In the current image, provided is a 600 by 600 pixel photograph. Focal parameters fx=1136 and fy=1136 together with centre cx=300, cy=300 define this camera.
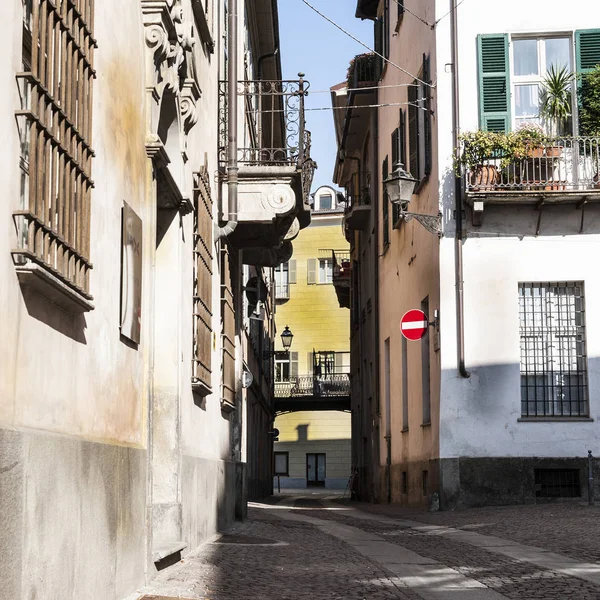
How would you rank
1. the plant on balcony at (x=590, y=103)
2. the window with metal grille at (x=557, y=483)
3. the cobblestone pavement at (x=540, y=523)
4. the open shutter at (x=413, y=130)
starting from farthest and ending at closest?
the open shutter at (x=413, y=130)
the plant on balcony at (x=590, y=103)
the window with metal grille at (x=557, y=483)
the cobblestone pavement at (x=540, y=523)

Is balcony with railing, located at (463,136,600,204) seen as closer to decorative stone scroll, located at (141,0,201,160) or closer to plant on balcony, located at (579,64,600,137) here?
plant on balcony, located at (579,64,600,137)

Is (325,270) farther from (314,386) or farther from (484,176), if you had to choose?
(484,176)

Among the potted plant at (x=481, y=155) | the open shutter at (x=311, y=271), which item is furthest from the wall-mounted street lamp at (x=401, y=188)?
the open shutter at (x=311, y=271)

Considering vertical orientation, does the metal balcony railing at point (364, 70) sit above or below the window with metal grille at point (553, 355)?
above

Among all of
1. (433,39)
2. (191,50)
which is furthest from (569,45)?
(191,50)

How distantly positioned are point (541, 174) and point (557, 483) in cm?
485

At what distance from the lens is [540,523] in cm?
1355

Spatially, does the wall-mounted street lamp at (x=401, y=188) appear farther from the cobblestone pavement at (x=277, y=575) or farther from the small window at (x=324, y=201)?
the small window at (x=324, y=201)

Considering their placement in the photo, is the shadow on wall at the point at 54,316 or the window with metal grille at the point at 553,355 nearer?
the shadow on wall at the point at 54,316

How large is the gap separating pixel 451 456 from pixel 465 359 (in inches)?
60.1

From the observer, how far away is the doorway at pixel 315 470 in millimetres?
58500

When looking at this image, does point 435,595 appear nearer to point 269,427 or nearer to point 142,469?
point 142,469

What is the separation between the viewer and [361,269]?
114 ft

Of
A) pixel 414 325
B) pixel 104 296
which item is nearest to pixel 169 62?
pixel 104 296
